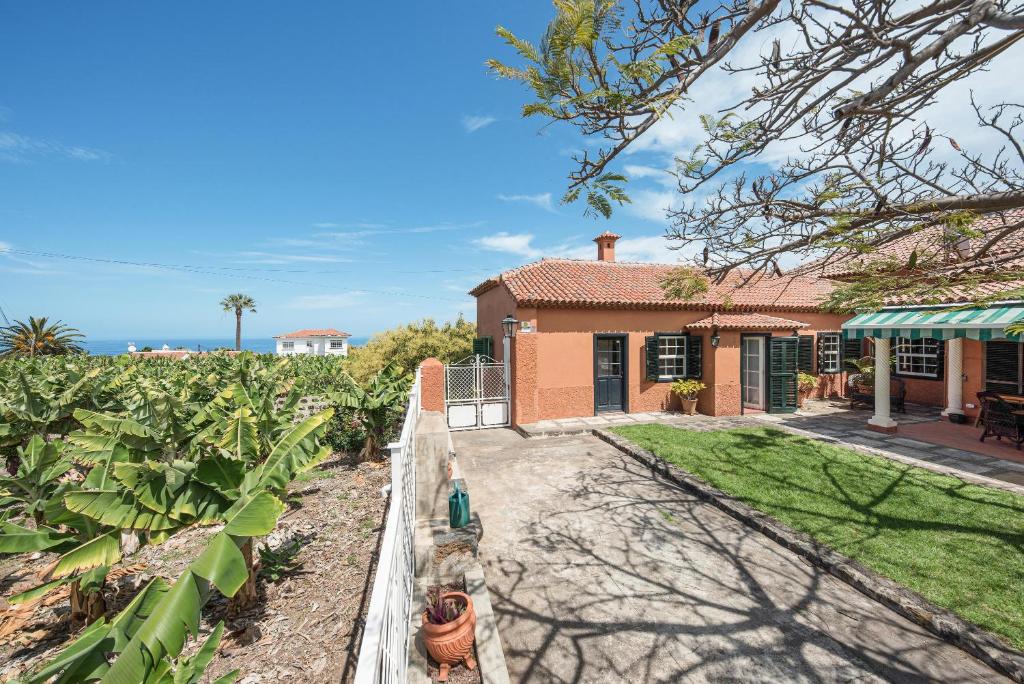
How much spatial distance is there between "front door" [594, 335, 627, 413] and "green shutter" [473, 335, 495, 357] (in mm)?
4182

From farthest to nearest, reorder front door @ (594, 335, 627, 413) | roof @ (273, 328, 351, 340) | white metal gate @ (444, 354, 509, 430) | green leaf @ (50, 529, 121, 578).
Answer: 1. roof @ (273, 328, 351, 340)
2. front door @ (594, 335, 627, 413)
3. white metal gate @ (444, 354, 509, 430)
4. green leaf @ (50, 529, 121, 578)

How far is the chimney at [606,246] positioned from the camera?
1917cm

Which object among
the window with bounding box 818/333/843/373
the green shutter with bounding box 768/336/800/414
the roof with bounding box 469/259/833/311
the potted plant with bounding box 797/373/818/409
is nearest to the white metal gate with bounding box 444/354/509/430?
the roof with bounding box 469/259/833/311

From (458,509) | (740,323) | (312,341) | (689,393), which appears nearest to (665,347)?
(689,393)

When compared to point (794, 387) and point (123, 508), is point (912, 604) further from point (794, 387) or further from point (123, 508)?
point (794, 387)

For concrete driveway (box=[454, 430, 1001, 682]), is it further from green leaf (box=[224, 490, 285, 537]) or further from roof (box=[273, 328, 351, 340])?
roof (box=[273, 328, 351, 340])

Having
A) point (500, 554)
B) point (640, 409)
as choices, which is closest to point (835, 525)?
point (500, 554)

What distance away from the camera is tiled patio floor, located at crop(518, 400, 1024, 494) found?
8672 mm

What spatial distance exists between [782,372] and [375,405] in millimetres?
14735

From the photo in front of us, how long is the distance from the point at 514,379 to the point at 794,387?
36.1 feet

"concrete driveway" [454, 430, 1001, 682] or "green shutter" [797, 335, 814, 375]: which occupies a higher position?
"green shutter" [797, 335, 814, 375]

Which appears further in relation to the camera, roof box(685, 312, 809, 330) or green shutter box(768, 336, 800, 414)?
green shutter box(768, 336, 800, 414)

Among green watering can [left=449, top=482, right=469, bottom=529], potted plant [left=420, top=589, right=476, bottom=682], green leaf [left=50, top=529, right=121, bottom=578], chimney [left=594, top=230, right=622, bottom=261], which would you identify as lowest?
potted plant [left=420, top=589, right=476, bottom=682]

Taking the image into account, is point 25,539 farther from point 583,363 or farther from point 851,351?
point 851,351
